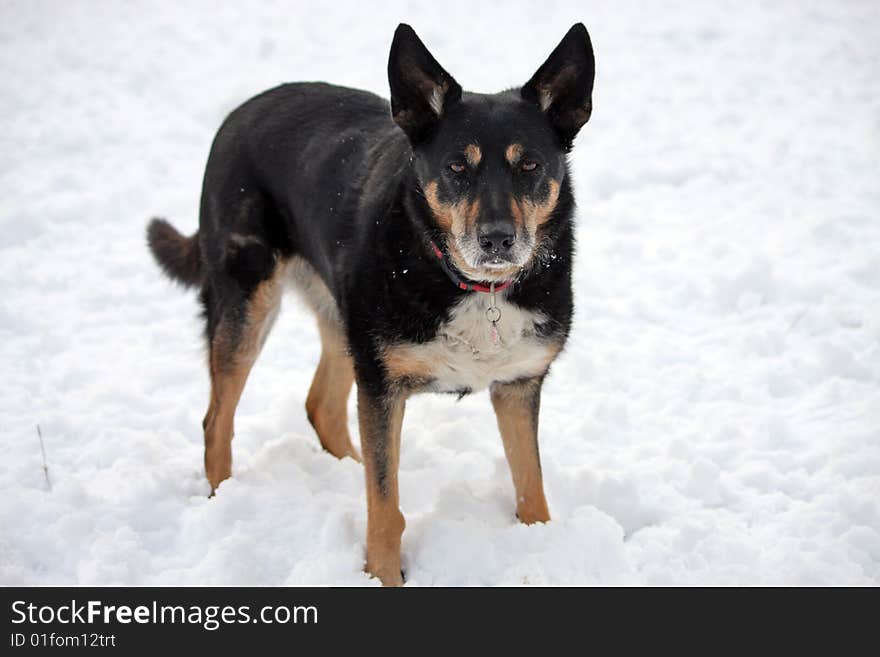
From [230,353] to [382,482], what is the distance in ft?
3.71

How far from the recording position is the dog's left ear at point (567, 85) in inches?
129

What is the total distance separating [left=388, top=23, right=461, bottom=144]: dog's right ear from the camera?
3.22 m

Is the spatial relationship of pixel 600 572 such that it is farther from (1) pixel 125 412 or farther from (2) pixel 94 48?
(2) pixel 94 48

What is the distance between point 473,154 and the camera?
3115 millimetres

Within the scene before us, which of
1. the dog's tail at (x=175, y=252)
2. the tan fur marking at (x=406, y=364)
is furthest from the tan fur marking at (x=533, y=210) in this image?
the dog's tail at (x=175, y=252)

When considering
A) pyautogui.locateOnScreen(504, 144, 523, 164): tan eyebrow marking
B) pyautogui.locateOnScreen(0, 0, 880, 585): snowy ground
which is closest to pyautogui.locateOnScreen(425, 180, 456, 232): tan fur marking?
pyautogui.locateOnScreen(504, 144, 523, 164): tan eyebrow marking

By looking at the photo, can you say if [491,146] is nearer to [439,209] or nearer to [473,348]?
[439,209]

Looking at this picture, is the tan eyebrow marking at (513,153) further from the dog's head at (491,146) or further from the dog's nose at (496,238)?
the dog's nose at (496,238)

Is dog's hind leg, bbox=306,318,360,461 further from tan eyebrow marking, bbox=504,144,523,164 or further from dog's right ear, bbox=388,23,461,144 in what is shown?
tan eyebrow marking, bbox=504,144,523,164

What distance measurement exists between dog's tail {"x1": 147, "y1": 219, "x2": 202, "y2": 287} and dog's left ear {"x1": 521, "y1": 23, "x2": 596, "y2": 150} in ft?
6.72

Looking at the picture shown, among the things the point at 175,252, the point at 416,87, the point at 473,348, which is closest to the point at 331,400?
the point at 175,252

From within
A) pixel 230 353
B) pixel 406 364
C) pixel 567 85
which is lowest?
pixel 406 364
